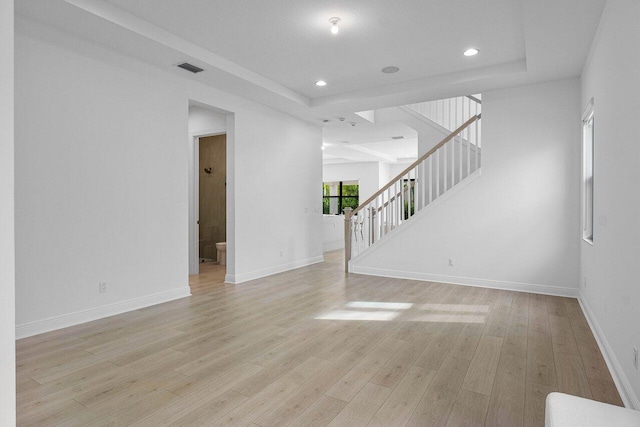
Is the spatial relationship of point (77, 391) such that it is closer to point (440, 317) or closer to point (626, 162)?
point (440, 317)

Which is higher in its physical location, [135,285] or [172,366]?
[135,285]

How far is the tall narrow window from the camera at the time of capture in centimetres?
423

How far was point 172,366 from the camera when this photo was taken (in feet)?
9.18

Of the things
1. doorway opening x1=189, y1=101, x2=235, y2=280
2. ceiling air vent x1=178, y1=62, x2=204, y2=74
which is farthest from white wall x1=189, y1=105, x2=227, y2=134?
ceiling air vent x1=178, y1=62, x2=204, y2=74

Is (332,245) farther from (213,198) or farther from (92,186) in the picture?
(92,186)

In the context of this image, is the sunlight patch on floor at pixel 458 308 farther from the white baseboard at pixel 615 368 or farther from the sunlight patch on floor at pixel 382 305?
the white baseboard at pixel 615 368

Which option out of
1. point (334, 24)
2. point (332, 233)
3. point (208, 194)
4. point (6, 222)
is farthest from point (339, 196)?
point (6, 222)

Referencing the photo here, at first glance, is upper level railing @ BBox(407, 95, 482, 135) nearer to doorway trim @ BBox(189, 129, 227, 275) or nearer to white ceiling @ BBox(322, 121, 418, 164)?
white ceiling @ BBox(322, 121, 418, 164)

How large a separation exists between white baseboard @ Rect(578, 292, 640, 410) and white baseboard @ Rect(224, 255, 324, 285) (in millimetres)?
4392

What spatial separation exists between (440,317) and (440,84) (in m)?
3.14

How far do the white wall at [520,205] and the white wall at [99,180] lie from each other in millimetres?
3332

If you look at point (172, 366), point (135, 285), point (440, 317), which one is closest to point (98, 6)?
point (135, 285)

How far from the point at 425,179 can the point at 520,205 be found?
1489 millimetres

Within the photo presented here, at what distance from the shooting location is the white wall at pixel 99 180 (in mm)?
3400
